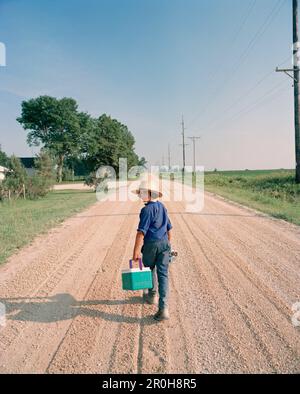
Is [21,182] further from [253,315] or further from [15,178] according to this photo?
[253,315]

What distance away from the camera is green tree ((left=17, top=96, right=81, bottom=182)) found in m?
63.2

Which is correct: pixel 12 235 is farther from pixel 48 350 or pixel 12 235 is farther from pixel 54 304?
pixel 48 350

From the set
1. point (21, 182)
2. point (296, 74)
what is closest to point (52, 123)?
point (21, 182)

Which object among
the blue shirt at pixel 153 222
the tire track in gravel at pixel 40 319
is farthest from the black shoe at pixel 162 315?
the tire track in gravel at pixel 40 319

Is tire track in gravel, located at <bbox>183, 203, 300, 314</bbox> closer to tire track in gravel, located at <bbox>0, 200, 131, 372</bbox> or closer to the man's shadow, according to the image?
the man's shadow

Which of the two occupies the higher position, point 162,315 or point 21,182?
point 21,182

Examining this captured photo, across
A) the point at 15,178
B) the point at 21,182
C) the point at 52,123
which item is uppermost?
the point at 52,123

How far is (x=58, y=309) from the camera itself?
418 centimetres

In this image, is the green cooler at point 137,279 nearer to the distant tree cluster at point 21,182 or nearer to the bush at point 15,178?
the distant tree cluster at point 21,182

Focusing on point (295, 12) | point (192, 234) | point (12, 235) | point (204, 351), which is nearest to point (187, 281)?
point (204, 351)

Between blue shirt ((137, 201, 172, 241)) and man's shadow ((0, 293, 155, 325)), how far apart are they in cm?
110

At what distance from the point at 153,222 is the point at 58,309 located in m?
1.88

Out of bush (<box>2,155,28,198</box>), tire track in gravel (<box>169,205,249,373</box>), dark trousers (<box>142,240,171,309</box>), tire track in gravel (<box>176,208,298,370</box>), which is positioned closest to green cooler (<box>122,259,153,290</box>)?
dark trousers (<box>142,240,171,309</box>)
